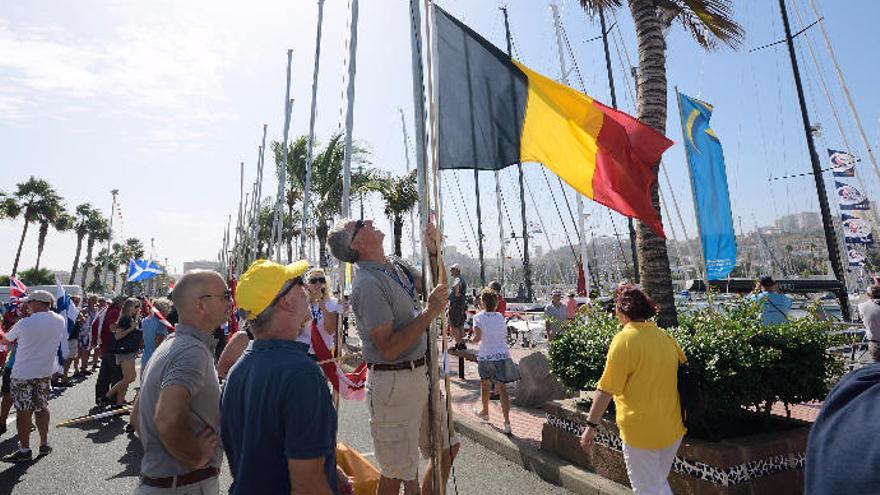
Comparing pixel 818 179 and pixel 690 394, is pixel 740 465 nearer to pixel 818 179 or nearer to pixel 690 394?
pixel 690 394

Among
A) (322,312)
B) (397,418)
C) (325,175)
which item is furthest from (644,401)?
(325,175)

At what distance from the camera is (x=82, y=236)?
71.7 m

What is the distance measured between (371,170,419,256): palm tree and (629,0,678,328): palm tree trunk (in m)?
16.0

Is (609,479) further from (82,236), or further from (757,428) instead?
(82,236)

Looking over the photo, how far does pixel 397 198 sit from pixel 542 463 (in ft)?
60.9

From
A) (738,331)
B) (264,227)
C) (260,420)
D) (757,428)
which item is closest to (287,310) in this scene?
(260,420)

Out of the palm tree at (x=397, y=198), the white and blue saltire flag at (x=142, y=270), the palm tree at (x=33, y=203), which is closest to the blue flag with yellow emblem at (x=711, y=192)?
the palm tree at (x=397, y=198)

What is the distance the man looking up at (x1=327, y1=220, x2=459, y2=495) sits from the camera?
3166mm

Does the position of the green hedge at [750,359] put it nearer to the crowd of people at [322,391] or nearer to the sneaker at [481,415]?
the crowd of people at [322,391]

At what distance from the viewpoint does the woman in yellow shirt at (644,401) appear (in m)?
3.55

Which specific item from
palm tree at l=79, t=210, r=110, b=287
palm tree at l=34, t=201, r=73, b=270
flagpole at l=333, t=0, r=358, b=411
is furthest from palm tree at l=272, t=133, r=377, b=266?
palm tree at l=79, t=210, r=110, b=287

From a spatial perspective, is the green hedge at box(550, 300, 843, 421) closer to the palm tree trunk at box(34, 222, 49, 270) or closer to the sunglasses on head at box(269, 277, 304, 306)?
the sunglasses on head at box(269, 277, 304, 306)

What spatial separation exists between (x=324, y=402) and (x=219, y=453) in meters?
1.08

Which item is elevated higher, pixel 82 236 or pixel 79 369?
pixel 82 236
